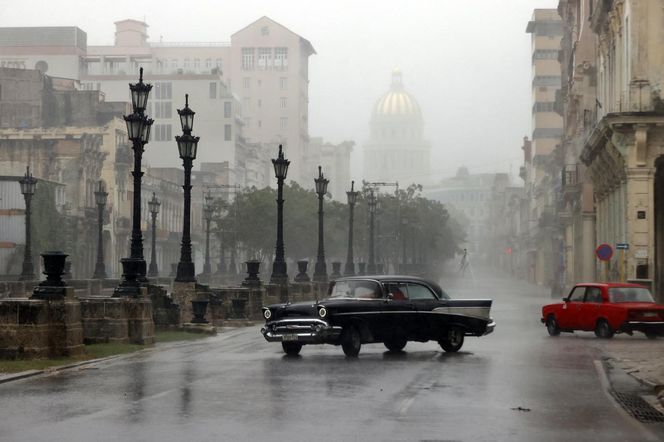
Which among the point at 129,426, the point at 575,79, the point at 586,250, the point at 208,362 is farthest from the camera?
the point at 575,79

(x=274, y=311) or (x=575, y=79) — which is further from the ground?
(x=575, y=79)

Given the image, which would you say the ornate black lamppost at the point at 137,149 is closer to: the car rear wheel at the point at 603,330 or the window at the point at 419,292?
the window at the point at 419,292

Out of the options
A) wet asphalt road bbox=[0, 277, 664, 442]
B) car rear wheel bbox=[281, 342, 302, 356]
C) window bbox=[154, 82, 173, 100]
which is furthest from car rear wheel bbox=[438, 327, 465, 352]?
window bbox=[154, 82, 173, 100]

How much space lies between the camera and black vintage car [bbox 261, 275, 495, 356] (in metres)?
22.8

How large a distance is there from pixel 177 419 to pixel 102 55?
16609 centimetres

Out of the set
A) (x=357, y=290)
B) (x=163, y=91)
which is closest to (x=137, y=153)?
(x=357, y=290)

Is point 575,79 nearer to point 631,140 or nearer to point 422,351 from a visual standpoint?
point 631,140

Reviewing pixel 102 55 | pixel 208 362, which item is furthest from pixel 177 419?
pixel 102 55

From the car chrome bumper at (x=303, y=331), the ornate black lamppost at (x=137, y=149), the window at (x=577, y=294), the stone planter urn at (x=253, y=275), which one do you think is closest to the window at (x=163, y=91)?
the stone planter urn at (x=253, y=275)

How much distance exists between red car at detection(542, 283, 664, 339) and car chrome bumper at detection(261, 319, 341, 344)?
1037 cm

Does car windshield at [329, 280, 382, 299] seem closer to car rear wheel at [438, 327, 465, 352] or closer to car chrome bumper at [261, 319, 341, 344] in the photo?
car chrome bumper at [261, 319, 341, 344]

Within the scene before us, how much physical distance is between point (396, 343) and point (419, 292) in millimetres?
1090

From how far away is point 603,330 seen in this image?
30.9 metres

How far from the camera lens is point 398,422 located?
1301 centimetres
